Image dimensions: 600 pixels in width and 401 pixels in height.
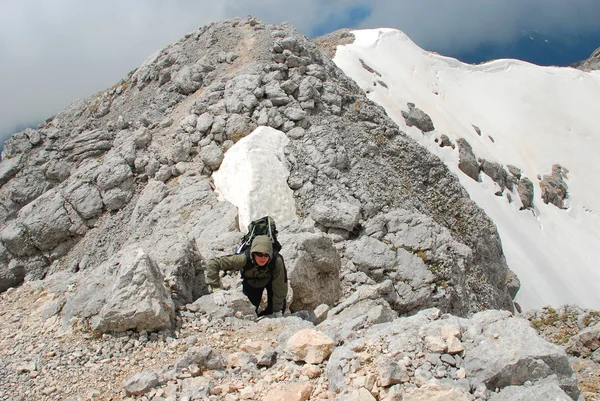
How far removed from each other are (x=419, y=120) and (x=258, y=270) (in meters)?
27.9

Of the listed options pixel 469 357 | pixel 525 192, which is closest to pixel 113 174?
pixel 469 357

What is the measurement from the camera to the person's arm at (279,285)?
10.0 m

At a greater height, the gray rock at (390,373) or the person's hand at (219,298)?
the gray rock at (390,373)

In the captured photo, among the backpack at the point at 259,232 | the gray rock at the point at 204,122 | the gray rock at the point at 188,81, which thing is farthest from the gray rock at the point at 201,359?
the gray rock at the point at 188,81

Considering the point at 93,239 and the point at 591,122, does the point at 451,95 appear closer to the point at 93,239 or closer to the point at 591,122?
the point at 591,122

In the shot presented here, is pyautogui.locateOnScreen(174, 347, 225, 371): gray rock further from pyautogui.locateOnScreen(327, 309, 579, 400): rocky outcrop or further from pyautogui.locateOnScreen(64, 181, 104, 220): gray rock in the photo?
pyautogui.locateOnScreen(64, 181, 104, 220): gray rock

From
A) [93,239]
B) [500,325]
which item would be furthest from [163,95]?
[500,325]

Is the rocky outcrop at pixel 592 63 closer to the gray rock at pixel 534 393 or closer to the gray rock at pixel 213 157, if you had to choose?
the gray rock at pixel 213 157

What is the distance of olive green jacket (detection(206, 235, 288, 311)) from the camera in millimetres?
9531

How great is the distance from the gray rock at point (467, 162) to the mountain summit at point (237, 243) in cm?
34

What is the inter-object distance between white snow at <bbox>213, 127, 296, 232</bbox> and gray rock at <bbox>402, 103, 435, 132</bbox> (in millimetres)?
19170

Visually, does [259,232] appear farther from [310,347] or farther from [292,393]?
[292,393]

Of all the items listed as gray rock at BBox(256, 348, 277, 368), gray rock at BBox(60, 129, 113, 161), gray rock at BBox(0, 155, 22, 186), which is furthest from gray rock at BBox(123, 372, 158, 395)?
gray rock at BBox(0, 155, 22, 186)

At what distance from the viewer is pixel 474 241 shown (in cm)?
2100
